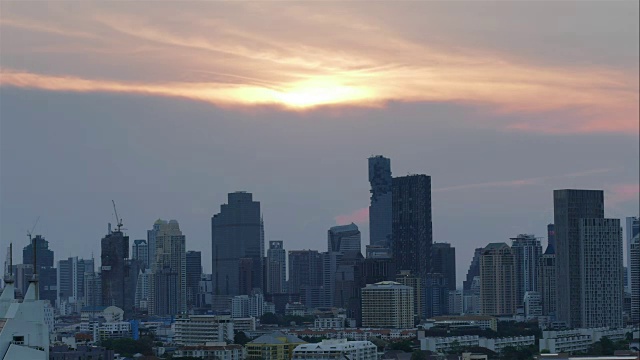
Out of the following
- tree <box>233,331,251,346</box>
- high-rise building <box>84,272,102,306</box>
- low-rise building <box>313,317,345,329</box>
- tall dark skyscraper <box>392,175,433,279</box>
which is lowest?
tree <box>233,331,251,346</box>

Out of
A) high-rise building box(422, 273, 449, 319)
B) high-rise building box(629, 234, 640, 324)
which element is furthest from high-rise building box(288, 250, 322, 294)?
high-rise building box(629, 234, 640, 324)

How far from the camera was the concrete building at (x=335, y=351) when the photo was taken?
2832 inches

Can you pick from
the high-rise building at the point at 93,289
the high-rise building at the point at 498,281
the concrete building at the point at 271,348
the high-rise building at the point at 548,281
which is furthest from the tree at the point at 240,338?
the high-rise building at the point at 93,289

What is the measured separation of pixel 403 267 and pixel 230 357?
87966 millimetres

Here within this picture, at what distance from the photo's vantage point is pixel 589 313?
137125mm

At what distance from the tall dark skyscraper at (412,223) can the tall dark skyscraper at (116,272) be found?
3099cm

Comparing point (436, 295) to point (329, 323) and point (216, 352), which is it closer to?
point (329, 323)

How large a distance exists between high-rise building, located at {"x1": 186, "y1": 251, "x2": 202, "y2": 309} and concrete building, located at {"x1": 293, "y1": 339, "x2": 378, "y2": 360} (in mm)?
108443

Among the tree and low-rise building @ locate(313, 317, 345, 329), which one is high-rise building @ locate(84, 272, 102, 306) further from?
the tree

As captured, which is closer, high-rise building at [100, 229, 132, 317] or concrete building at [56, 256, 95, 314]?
high-rise building at [100, 229, 132, 317]

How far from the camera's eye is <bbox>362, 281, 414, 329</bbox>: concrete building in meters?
135

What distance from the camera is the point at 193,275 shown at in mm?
192500

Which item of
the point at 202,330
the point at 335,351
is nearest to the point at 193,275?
the point at 202,330

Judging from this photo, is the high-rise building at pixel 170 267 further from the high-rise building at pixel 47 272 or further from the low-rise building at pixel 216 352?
the low-rise building at pixel 216 352
